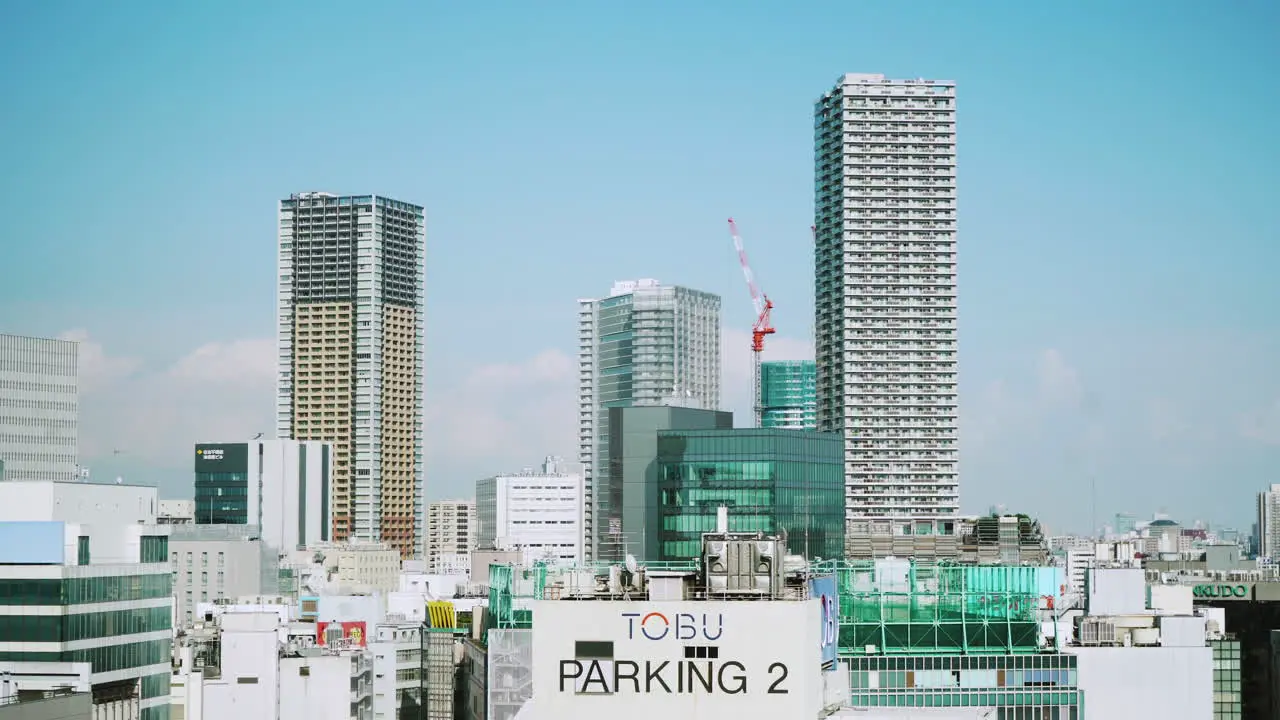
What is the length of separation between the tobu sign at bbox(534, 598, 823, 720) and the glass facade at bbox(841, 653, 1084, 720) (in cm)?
5480

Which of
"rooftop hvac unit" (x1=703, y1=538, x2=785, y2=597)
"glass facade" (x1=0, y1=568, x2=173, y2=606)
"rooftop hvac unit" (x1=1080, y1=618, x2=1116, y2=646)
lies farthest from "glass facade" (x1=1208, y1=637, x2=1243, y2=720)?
"rooftop hvac unit" (x1=703, y1=538, x2=785, y2=597)

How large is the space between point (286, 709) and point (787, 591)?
65.9m

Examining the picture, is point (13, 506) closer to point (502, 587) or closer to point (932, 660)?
point (502, 587)

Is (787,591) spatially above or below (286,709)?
above

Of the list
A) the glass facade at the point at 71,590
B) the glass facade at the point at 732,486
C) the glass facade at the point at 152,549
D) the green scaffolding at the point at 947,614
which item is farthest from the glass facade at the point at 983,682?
the glass facade at the point at 732,486

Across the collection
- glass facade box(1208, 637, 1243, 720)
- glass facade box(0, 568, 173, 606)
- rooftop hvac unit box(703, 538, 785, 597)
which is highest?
rooftop hvac unit box(703, 538, 785, 597)

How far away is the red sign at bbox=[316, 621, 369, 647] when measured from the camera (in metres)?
119

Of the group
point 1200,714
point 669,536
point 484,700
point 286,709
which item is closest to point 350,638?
point 484,700

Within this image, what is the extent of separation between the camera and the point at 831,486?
565ft

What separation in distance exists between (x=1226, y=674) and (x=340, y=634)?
190 feet

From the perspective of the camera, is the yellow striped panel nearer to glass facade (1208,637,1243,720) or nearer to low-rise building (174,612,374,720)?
low-rise building (174,612,374,720)

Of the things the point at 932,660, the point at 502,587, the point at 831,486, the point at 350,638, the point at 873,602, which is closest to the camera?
the point at 932,660

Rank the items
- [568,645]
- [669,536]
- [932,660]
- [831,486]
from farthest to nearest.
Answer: [831,486], [669,536], [932,660], [568,645]

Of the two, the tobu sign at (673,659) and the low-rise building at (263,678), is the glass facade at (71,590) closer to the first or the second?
the low-rise building at (263,678)
